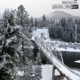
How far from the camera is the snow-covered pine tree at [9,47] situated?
299 inches

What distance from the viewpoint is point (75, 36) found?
210ft

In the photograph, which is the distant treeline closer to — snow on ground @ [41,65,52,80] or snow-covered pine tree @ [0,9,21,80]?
snow on ground @ [41,65,52,80]

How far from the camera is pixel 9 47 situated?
783cm

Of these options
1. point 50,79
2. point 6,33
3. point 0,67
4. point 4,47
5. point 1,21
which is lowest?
point 50,79

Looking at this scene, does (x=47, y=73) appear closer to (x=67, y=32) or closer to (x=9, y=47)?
(x=9, y=47)

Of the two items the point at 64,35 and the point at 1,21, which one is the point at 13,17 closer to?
the point at 1,21

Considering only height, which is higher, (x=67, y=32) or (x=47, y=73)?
(x=67, y=32)

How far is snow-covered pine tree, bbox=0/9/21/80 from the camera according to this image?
7.59 m

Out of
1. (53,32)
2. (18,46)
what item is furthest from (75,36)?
(18,46)

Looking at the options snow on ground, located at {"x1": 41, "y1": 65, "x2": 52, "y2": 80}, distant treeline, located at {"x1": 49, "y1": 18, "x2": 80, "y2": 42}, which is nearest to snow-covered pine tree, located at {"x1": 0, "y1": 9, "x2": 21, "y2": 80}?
snow on ground, located at {"x1": 41, "y1": 65, "x2": 52, "y2": 80}

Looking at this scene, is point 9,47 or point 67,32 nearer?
point 9,47

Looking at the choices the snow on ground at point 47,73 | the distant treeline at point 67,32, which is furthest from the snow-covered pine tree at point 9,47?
the distant treeline at point 67,32

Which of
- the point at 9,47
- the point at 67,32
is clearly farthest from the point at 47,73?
the point at 67,32

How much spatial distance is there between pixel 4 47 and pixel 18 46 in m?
0.59
